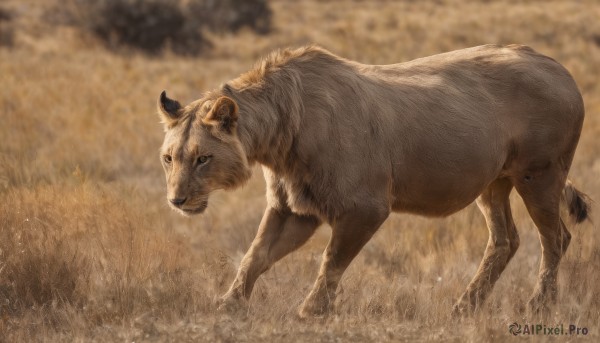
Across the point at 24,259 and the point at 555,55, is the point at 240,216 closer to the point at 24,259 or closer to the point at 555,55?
the point at 24,259

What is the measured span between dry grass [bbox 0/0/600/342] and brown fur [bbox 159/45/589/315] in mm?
366

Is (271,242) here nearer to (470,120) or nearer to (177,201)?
(177,201)

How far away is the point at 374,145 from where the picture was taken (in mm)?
6617

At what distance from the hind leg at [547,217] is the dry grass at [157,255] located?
0.50 feet

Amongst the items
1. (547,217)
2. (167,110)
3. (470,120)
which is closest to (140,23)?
(547,217)

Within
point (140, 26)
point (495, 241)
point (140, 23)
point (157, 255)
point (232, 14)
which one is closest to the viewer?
point (157, 255)

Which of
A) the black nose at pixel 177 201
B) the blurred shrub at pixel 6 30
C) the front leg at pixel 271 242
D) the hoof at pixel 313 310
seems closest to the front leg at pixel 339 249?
the hoof at pixel 313 310

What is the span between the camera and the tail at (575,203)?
8219 mm

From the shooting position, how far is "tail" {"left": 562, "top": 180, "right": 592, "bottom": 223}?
27.0 ft

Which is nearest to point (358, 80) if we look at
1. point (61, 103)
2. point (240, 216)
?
point (240, 216)

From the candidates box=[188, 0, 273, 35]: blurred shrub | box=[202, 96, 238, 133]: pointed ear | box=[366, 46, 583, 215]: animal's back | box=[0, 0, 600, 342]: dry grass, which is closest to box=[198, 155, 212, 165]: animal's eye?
box=[202, 96, 238, 133]: pointed ear

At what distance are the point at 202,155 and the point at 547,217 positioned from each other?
9.94ft

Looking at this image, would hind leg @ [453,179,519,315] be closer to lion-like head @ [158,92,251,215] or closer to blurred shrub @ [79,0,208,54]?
lion-like head @ [158,92,251,215]

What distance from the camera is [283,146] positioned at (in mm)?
6383
